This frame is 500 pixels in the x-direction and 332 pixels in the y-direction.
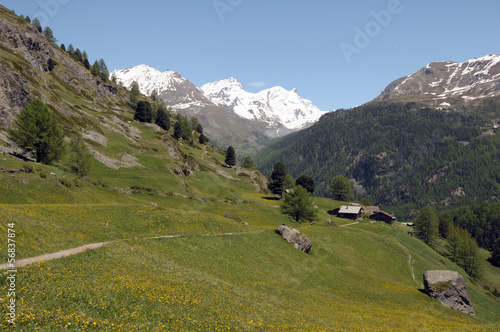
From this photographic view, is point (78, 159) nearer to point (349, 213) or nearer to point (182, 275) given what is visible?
point (182, 275)

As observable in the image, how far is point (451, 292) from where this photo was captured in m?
42.7

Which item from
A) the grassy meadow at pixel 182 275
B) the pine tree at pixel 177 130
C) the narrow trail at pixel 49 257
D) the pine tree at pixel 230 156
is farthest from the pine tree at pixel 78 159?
the pine tree at pixel 177 130

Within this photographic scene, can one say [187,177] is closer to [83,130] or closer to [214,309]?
[83,130]

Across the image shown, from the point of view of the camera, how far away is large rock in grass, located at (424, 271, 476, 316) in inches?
1665

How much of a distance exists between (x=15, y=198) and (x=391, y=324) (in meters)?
47.0

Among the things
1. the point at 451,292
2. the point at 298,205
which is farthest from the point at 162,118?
the point at 451,292

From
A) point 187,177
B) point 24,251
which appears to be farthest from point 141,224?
point 187,177

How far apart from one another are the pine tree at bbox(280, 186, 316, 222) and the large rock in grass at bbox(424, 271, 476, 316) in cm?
3451

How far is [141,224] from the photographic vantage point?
34.2m

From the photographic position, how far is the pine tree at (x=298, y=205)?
74688 mm

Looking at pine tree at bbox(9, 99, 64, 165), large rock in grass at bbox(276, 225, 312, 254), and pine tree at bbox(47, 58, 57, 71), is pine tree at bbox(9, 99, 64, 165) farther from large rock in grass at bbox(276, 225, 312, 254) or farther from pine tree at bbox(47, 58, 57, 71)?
pine tree at bbox(47, 58, 57, 71)

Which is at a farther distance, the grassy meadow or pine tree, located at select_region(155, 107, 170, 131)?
pine tree, located at select_region(155, 107, 170, 131)

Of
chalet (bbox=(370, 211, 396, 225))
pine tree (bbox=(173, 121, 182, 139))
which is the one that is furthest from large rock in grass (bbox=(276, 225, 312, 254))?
pine tree (bbox=(173, 121, 182, 139))

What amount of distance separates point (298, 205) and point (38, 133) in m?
62.9
